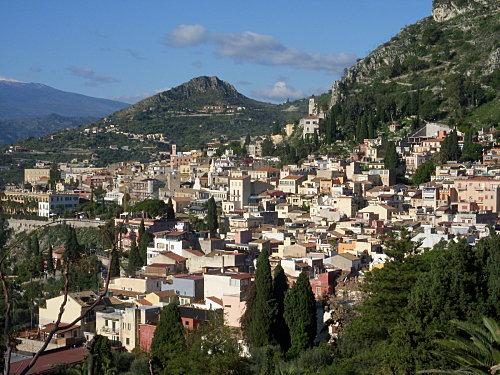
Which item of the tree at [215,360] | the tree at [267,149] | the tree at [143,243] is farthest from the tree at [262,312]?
the tree at [267,149]

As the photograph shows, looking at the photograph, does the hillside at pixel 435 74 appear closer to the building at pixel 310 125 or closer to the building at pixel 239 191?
the building at pixel 310 125

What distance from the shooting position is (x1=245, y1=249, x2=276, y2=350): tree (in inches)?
852

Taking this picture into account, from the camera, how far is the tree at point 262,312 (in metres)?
21.6

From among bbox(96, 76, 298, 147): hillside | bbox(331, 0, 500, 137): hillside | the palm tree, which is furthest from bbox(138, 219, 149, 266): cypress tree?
bbox(96, 76, 298, 147): hillside

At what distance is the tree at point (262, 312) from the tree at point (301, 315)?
19.3 inches

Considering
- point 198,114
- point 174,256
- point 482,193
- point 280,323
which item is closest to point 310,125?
point 482,193

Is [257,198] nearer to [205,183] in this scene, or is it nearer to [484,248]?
[205,183]

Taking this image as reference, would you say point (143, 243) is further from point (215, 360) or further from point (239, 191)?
point (215, 360)

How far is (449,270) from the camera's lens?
1512cm

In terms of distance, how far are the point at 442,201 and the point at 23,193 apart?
3258 centimetres

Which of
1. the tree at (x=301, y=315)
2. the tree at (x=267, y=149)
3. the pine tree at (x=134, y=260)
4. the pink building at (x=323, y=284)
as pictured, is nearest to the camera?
the tree at (x=301, y=315)

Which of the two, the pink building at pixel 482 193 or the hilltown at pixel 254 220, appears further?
the pink building at pixel 482 193

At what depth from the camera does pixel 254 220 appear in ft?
136

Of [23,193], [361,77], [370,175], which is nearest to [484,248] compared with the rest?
[370,175]
